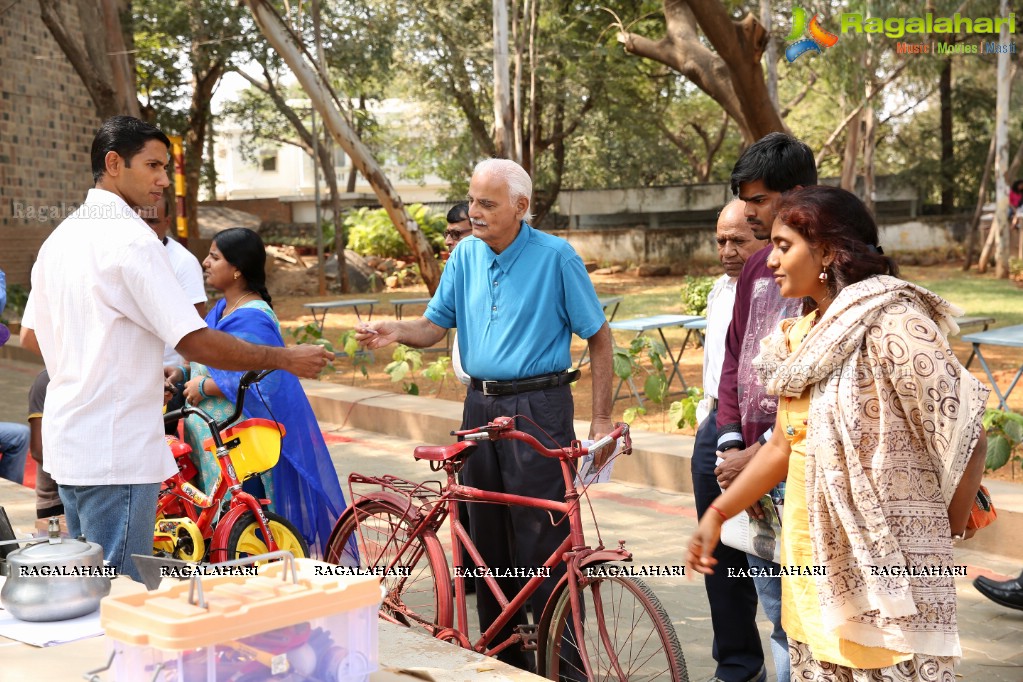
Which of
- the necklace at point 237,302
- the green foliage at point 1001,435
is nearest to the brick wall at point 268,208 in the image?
the green foliage at point 1001,435

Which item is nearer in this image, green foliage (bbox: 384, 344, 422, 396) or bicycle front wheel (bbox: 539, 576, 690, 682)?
bicycle front wheel (bbox: 539, 576, 690, 682)

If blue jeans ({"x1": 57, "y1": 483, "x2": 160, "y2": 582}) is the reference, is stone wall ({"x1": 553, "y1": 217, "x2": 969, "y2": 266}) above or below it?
above

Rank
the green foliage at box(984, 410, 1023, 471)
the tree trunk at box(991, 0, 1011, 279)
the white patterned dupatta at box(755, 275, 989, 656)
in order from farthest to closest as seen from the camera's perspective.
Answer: the tree trunk at box(991, 0, 1011, 279)
the green foliage at box(984, 410, 1023, 471)
the white patterned dupatta at box(755, 275, 989, 656)

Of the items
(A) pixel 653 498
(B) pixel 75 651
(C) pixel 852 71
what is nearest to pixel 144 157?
(B) pixel 75 651

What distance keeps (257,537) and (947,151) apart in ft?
80.1

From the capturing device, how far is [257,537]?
4.19 meters

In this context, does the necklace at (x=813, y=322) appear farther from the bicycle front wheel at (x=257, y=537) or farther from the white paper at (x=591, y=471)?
the bicycle front wheel at (x=257, y=537)

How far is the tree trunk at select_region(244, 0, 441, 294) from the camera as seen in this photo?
448 inches

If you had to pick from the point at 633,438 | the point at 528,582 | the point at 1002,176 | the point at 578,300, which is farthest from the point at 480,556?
the point at 1002,176

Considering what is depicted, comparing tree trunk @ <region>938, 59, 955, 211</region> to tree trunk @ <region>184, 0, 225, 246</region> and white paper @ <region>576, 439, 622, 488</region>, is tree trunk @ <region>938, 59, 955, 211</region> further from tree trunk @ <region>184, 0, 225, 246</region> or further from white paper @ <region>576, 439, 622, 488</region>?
white paper @ <region>576, 439, 622, 488</region>

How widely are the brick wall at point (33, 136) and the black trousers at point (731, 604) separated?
1681 cm

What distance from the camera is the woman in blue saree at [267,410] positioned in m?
4.38

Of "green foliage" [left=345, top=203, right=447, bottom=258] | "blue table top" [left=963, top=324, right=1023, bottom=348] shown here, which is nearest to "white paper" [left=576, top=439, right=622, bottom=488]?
"blue table top" [left=963, top=324, right=1023, bottom=348]

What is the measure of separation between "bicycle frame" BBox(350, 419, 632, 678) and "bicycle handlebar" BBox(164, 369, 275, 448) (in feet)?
2.14
